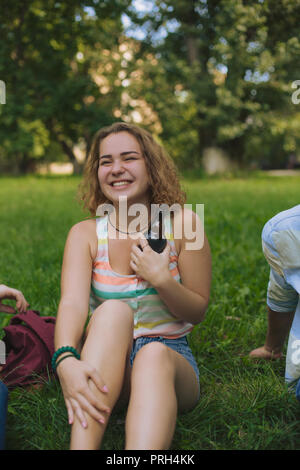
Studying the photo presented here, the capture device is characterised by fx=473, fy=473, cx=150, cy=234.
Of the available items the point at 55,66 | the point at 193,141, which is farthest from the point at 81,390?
the point at 193,141

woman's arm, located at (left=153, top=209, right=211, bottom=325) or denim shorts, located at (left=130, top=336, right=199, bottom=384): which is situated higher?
woman's arm, located at (left=153, top=209, right=211, bottom=325)

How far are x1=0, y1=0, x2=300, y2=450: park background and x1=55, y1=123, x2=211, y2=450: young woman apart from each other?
286 millimetres

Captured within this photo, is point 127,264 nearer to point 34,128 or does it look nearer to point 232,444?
point 232,444

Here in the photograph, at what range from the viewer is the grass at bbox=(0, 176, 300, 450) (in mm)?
1716

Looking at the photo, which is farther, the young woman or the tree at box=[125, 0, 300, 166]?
the tree at box=[125, 0, 300, 166]

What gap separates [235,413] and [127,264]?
2.37ft

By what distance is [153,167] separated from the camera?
6.50 ft

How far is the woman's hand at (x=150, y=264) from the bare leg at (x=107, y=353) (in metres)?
0.14

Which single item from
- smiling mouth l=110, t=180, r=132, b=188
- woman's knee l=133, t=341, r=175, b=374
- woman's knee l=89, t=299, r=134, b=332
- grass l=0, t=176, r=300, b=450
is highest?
smiling mouth l=110, t=180, r=132, b=188

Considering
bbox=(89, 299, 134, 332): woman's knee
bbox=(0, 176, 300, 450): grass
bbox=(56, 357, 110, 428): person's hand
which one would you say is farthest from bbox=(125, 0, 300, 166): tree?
bbox=(56, 357, 110, 428): person's hand

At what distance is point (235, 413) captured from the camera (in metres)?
1.85

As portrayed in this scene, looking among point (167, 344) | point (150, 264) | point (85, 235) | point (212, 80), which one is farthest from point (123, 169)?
point (212, 80)

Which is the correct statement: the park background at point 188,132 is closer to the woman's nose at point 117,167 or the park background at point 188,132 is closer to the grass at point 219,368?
the grass at point 219,368

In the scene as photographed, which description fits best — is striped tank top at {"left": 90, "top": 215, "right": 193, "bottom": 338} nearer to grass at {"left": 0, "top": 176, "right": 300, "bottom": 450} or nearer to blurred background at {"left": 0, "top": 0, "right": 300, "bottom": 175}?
grass at {"left": 0, "top": 176, "right": 300, "bottom": 450}
